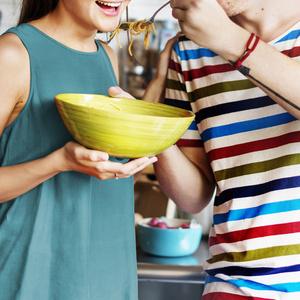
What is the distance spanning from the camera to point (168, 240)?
5.14ft

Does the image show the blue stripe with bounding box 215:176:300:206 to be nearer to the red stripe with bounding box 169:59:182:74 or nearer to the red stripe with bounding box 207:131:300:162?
the red stripe with bounding box 207:131:300:162

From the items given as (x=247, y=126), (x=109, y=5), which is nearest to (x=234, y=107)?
(x=247, y=126)

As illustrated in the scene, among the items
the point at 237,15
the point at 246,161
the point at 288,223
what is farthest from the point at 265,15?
the point at 288,223

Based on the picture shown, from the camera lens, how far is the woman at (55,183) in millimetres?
897

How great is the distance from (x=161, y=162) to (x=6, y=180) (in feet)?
1.19

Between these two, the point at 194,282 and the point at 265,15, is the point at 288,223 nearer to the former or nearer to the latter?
the point at 265,15

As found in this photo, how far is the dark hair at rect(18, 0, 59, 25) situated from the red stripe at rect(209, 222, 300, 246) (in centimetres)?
68

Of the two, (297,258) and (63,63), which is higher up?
(63,63)

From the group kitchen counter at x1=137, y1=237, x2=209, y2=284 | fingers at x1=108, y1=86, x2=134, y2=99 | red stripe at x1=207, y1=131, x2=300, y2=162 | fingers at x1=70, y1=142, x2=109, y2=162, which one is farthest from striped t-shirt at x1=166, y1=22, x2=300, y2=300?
kitchen counter at x1=137, y1=237, x2=209, y2=284

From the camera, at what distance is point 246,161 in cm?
95

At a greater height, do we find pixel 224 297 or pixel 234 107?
pixel 234 107

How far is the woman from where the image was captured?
2.94 feet

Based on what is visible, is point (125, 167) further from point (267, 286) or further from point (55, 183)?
point (267, 286)

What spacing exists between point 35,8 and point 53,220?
1.75 ft
